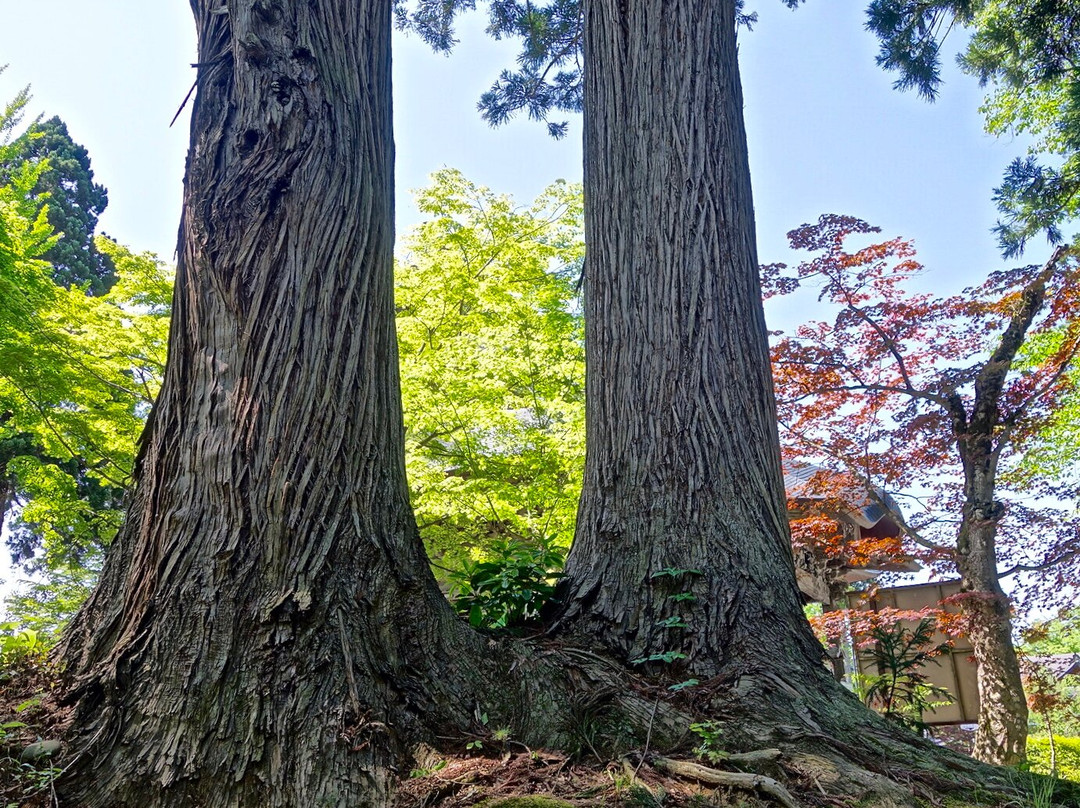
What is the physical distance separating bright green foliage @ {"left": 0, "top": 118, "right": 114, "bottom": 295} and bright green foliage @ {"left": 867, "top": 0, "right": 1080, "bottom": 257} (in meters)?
16.5

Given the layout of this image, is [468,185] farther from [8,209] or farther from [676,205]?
[676,205]

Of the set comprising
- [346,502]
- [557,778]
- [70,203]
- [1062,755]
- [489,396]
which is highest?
[70,203]

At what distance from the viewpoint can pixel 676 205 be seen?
313cm

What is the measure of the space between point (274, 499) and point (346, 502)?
0.67 feet

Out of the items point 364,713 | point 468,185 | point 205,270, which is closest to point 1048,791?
point 364,713

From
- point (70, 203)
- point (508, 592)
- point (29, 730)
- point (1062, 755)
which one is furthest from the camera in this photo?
point (70, 203)

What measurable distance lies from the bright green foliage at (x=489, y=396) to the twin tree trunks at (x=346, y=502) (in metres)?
4.82

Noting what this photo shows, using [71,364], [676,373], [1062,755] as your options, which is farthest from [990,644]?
[71,364]

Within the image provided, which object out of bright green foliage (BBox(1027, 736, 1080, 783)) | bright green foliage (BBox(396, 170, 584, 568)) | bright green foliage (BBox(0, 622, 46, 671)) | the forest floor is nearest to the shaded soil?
the forest floor

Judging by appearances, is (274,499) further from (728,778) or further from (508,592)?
(728,778)

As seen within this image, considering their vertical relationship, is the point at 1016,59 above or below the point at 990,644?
above

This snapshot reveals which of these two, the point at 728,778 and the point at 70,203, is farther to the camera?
the point at 70,203

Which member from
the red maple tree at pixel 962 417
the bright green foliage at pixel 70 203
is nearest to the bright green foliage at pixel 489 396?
the red maple tree at pixel 962 417

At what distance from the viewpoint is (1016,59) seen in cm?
859
